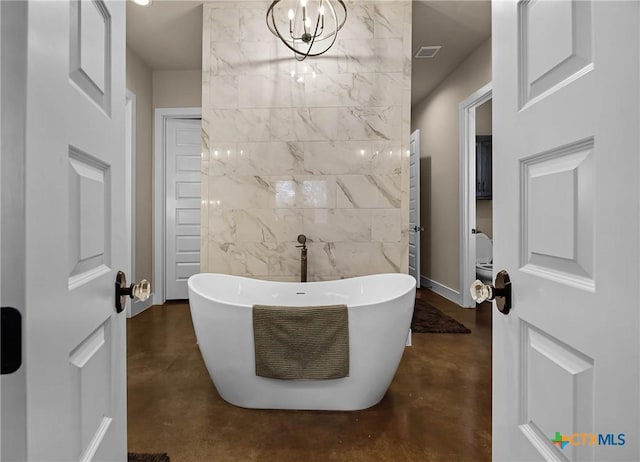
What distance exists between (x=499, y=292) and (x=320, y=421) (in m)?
1.37

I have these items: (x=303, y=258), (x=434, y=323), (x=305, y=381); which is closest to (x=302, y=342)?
(x=305, y=381)

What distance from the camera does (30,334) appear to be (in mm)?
403

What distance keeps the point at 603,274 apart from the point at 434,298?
4171mm

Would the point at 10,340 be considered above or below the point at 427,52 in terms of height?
below

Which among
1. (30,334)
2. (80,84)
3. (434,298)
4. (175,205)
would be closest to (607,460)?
(30,334)

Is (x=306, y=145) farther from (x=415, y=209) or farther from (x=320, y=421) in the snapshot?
(x=415, y=209)

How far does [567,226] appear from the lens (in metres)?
0.56

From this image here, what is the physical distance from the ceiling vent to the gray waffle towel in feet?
10.6

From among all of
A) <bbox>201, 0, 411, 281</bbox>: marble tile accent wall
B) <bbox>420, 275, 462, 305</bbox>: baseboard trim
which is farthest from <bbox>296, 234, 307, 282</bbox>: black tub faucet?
<bbox>420, 275, 462, 305</bbox>: baseboard trim

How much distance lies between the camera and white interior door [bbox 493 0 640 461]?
43 cm

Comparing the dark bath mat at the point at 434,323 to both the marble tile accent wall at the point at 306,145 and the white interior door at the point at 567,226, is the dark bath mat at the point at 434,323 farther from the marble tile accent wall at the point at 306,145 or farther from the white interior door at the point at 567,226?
the white interior door at the point at 567,226

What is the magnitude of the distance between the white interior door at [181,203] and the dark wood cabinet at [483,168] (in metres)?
3.49

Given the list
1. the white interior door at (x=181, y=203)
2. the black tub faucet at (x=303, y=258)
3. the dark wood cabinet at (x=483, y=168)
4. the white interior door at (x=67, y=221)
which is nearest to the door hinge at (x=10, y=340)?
the white interior door at (x=67, y=221)

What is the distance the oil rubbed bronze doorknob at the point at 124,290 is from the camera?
79cm
